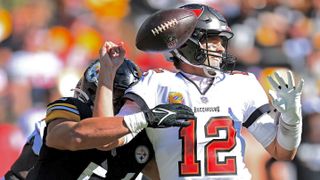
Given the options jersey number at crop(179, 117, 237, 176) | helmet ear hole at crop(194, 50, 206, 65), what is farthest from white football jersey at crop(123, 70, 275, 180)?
helmet ear hole at crop(194, 50, 206, 65)

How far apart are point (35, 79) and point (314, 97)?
2873 mm

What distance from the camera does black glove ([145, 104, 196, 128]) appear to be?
3.87 m

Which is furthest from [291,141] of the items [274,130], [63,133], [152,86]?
[63,133]

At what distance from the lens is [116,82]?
4.36 meters

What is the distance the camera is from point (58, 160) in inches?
162

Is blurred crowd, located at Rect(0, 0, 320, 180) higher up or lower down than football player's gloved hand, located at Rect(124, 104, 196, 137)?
higher up

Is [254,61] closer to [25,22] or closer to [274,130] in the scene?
[25,22]

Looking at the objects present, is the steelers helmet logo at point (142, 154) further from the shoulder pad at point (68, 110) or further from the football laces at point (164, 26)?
the football laces at point (164, 26)

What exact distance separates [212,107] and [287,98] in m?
0.36

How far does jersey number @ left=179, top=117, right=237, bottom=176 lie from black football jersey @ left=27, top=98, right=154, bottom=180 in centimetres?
20

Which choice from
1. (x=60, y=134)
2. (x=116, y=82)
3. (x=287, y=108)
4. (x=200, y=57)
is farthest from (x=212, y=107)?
(x=60, y=134)

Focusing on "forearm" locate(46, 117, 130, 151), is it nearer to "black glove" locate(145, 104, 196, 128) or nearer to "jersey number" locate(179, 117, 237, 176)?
"black glove" locate(145, 104, 196, 128)

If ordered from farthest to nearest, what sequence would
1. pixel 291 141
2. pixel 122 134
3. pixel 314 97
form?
pixel 314 97 → pixel 291 141 → pixel 122 134

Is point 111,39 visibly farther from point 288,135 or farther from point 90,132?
point 90,132
